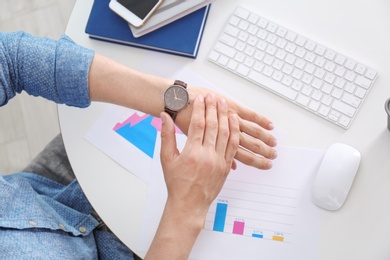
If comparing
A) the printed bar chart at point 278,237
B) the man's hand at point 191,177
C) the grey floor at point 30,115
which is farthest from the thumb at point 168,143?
the grey floor at point 30,115

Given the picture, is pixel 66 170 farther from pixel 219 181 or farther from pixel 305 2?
pixel 305 2

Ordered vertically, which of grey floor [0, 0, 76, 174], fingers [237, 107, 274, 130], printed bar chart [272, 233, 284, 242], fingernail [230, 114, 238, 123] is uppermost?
fingers [237, 107, 274, 130]

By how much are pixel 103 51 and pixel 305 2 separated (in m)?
0.43

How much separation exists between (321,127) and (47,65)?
542 mm

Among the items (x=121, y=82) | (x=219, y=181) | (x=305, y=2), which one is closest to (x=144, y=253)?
(x=219, y=181)

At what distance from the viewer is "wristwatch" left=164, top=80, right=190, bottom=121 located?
2.92ft

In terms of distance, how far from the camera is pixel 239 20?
95 cm

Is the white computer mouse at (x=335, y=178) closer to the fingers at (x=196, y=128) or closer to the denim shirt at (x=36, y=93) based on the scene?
the fingers at (x=196, y=128)

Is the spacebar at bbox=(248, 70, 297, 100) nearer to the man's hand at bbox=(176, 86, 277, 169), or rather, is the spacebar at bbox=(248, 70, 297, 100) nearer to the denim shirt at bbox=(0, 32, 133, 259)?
the man's hand at bbox=(176, 86, 277, 169)

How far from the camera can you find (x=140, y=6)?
0.95m

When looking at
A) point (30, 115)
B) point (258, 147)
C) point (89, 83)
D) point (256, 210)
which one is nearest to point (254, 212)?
point (256, 210)

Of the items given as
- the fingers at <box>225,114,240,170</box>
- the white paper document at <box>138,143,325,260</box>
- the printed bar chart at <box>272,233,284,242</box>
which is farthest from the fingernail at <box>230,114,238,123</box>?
the printed bar chart at <box>272,233,284,242</box>

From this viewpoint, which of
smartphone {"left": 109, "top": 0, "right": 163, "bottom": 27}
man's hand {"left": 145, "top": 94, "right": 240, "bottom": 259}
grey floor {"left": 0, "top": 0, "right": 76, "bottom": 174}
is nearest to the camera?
man's hand {"left": 145, "top": 94, "right": 240, "bottom": 259}

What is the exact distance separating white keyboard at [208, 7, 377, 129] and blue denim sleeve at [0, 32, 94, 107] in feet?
0.86
